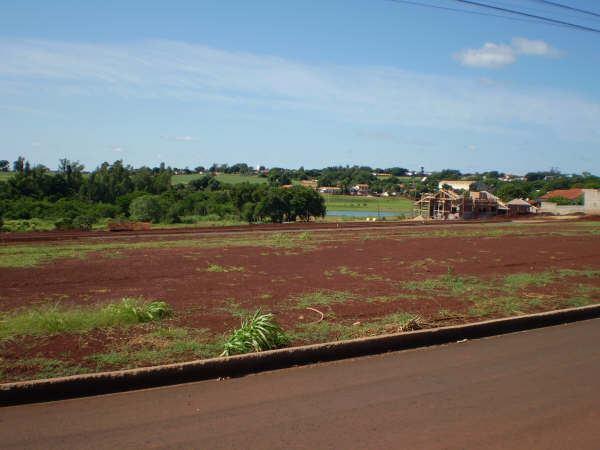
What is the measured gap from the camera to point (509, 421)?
5.92 metres

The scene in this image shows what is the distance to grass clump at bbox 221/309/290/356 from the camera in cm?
784

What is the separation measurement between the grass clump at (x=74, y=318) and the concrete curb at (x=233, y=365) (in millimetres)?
2390

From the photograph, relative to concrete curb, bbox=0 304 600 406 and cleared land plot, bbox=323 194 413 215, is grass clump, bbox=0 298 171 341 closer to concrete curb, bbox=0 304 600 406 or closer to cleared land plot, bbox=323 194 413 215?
concrete curb, bbox=0 304 600 406

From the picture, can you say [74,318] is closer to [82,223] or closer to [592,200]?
[82,223]

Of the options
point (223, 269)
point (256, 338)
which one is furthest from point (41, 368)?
point (223, 269)

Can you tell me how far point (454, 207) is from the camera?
74.2 metres

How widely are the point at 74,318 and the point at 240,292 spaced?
15.1 feet

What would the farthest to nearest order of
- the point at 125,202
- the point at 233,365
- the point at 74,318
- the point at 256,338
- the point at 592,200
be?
the point at 592,200 → the point at 125,202 → the point at 74,318 → the point at 256,338 → the point at 233,365

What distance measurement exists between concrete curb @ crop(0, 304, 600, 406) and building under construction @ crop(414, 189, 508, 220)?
64.2 metres

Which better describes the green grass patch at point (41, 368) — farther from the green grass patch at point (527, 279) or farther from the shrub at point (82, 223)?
the shrub at point (82, 223)

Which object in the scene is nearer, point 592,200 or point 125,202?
point 125,202

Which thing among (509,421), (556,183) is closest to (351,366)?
(509,421)

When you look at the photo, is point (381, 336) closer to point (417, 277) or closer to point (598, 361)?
point (598, 361)

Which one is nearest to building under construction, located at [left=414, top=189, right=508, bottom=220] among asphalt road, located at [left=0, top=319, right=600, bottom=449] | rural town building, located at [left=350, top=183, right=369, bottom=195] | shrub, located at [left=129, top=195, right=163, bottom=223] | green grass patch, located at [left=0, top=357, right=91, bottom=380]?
shrub, located at [left=129, top=195, right=163, bottom=223]
